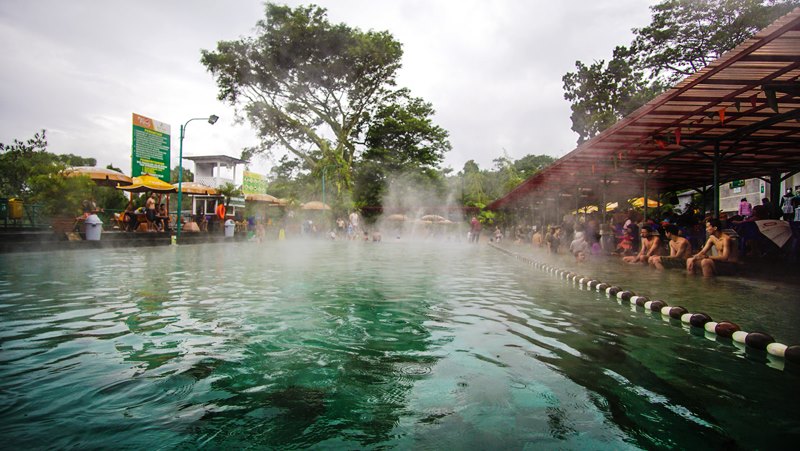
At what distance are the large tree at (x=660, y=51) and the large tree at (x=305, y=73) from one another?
1361 cm

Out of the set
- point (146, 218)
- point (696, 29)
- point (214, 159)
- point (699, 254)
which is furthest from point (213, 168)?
point (699, 254)

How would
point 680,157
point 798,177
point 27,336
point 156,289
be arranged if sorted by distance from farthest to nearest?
point 798,177
point 680,157
point 156,289
point 27,336

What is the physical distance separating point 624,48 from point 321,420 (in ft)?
92.8

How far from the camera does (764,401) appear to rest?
2914mm

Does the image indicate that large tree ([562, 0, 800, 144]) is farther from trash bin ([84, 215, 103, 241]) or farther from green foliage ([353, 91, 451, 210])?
trash bin ([84, 215, 103, 241])

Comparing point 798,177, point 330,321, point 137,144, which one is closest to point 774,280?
point 330,321

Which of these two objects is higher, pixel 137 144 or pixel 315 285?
pixel 137 144

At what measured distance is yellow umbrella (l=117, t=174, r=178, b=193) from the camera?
2144cm

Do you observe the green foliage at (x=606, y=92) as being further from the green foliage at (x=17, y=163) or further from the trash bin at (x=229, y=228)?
the green foliage at (x=17, y=163)

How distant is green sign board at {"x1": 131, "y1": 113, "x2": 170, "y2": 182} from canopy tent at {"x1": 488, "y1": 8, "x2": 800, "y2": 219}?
18916 millimetres

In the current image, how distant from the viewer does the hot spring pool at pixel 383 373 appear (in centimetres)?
240

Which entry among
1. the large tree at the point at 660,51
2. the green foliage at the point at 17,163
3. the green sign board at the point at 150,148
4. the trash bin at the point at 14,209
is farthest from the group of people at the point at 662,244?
the green foliage at the point at 17,163

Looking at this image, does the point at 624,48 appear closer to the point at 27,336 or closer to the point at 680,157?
the point at 680,157

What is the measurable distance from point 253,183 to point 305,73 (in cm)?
1652
